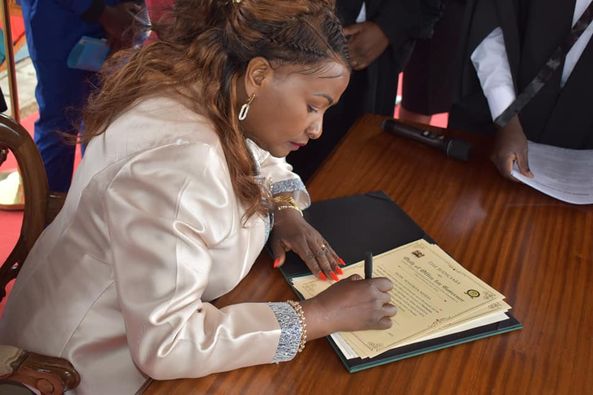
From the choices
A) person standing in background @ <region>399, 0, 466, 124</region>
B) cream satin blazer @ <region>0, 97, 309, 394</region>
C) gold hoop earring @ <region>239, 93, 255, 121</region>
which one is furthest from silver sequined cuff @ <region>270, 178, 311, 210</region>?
person standing in background @ <region>399, 0, 466, 124</region>

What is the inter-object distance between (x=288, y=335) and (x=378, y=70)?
1451mm

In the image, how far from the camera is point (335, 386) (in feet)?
2.63

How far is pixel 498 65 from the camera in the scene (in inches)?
58.3

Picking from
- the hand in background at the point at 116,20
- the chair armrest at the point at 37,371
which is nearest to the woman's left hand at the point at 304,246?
the chair armrest at the point at 37,371

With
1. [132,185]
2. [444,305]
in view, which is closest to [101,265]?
[132,185]

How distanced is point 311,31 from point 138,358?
1.78ft

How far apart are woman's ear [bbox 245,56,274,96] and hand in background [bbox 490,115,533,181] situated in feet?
2.25

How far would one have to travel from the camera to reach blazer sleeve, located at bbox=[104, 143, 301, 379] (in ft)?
2.56

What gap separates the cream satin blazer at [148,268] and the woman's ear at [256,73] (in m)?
0.09

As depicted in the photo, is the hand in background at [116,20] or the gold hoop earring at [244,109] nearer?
the gold hoop earring at [244,109]

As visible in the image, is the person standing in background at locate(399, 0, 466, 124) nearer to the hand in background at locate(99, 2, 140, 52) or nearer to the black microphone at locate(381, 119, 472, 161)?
the black microphone at locate(381, 119, 472, 161)

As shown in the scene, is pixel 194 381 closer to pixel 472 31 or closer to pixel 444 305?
pixel 444 305

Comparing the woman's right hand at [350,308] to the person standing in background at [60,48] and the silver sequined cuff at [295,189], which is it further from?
the person standing in background at [60,48]

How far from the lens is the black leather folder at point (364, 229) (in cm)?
99
